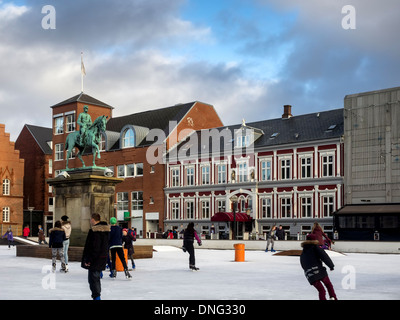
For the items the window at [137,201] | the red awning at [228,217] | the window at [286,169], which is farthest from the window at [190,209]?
the window at [286,169]

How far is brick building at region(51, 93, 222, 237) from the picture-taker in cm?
6894

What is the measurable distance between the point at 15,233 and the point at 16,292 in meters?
62.1

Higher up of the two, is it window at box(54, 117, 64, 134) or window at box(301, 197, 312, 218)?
window at box(54, 117, 64, 134)

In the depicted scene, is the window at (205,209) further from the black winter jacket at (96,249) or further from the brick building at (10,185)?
the black winter jacket at (96,249)

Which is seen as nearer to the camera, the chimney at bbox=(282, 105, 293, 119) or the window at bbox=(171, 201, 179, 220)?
the chimney at bbox=(282, 105, 293, 119)

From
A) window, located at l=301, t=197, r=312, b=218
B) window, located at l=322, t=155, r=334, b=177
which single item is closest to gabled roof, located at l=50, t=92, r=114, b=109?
window, located at l=301, t=197, r=312, b=218

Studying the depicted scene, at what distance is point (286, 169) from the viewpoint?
192 ft

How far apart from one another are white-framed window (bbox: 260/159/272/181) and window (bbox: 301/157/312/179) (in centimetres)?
355

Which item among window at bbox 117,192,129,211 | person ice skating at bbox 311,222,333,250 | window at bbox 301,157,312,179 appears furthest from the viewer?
window at bbox 117,192,129,211

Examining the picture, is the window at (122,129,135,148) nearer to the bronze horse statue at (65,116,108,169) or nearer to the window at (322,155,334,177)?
the window at (322,155,334,177)

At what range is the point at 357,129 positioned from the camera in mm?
53531

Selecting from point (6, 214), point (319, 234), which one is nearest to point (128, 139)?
point (6, 214)

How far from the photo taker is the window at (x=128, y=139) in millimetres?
71375
